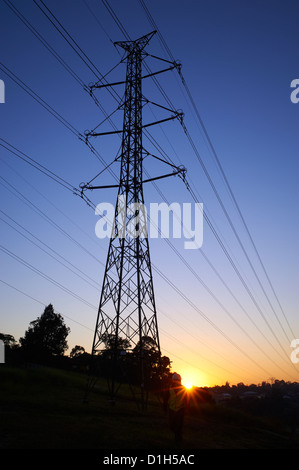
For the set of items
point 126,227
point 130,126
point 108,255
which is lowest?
point 108,255

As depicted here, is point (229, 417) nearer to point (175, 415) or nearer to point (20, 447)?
point (175, 415)

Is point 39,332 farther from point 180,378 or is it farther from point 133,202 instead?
point 180,378

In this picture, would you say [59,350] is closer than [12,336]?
Yes

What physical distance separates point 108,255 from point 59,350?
8894 cm

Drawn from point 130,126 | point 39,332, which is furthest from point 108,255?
point 39,332

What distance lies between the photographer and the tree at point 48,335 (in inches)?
3819

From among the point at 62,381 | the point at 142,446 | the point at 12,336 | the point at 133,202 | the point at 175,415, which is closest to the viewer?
the point at 142,446

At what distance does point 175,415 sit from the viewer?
10.4 metres

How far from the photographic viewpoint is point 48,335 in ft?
331

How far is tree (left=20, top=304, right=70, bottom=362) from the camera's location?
318 ft

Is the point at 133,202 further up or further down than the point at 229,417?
further up
